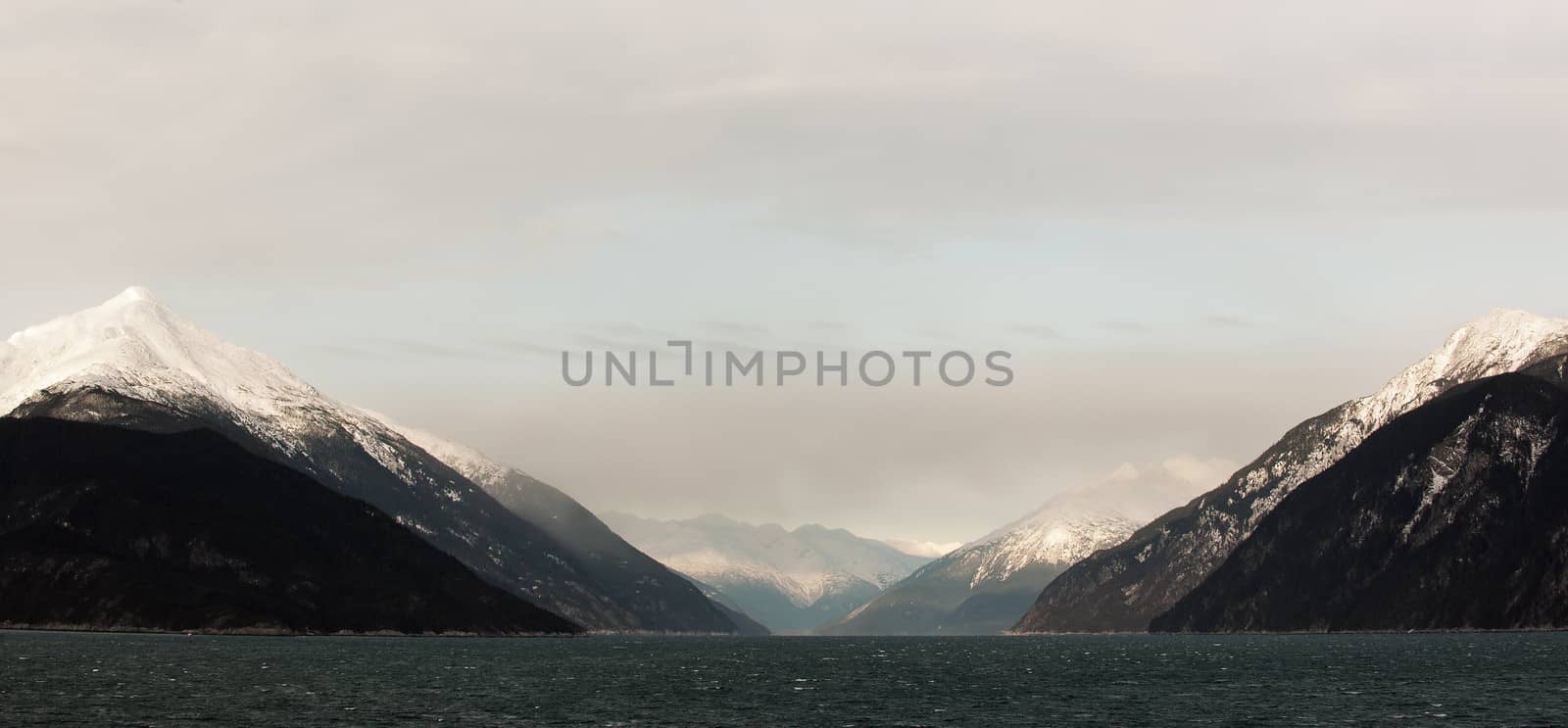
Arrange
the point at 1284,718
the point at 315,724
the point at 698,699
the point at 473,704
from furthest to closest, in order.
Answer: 1. the point at 698,699
2. the point at 473,704
3. the point at 1284,718
4. the point at 315,724

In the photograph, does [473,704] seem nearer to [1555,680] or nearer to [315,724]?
[315,724]

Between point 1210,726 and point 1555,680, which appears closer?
point 1210,726

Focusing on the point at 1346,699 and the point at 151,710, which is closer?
the point at 151,710

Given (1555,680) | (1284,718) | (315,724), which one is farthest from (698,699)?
(1555,680)

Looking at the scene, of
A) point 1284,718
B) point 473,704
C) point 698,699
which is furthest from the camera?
point 698,699

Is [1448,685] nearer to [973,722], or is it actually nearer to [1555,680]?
[1555,680]

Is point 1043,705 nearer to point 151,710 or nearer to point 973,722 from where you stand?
point 973,722

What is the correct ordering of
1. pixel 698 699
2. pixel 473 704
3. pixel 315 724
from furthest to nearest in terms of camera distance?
pixel 698 699, pixel 473 704, pixel 315 724

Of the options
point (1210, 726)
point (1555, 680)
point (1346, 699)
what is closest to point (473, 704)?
point (1210, 726)
